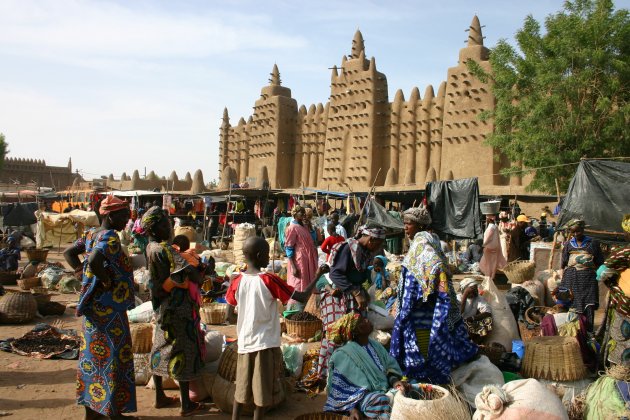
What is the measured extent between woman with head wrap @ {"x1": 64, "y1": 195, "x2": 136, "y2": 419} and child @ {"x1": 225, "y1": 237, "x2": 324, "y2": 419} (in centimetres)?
90

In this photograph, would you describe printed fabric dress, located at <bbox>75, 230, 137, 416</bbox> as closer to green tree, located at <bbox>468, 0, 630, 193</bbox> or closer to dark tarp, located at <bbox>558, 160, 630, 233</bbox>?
dark tarp, located at <bbox>558, 160, 630, 233</bbox>

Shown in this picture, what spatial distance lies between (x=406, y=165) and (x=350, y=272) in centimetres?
2532

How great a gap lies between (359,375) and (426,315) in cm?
66

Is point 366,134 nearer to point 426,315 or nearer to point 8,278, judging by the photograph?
point 8,278

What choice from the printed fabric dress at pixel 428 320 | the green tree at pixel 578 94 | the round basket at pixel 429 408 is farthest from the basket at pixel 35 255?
the green tree at pixel 578 94

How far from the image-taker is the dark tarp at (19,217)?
1786cm

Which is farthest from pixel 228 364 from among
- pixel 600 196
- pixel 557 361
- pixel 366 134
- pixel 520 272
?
pixel 366 134

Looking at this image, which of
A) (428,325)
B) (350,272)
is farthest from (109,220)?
(428,325)

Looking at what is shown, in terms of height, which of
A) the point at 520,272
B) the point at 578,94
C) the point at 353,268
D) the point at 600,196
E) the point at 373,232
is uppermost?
the point at 578,94

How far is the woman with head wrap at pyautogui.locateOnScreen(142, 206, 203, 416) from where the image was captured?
4125 millimetres

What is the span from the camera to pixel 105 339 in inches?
156

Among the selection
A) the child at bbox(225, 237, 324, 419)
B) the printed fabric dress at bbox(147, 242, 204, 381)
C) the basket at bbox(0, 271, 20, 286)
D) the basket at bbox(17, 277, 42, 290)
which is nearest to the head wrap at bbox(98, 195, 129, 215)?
the printed fabric dress at bbox(147, 242, 204, 381)

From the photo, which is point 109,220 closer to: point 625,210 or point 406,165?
point 625,210

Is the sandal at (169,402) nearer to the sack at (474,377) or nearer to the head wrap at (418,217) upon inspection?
the sack at (474,377)
